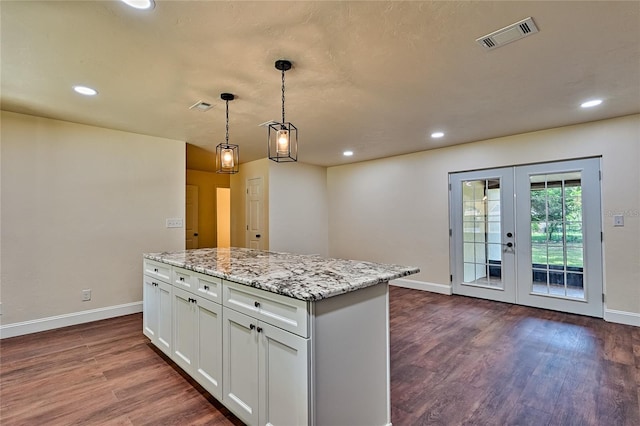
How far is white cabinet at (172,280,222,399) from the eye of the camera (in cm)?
203

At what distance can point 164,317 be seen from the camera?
2684 millimetres

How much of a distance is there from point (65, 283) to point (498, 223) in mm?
5760

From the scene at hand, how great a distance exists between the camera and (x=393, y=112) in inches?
135

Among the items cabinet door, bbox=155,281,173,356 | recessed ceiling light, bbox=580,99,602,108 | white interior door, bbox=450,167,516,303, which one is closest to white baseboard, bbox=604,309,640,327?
white interior door, bbox=450,167,516,303

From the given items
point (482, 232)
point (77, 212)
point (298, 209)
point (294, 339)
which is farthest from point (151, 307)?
point (482, 232)

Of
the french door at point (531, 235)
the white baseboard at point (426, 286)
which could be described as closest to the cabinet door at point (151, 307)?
the white baseboard at point (426, 286)

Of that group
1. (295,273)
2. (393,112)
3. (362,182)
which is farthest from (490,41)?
(362,182)

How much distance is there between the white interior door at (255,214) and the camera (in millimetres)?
5973

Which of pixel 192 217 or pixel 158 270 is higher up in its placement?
pixel 192 217

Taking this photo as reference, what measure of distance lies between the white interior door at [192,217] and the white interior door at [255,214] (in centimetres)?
191

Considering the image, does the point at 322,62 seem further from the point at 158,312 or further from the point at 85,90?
the point at 158,312

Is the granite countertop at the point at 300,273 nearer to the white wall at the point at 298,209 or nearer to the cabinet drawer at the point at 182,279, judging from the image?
the cabinet drawer at the point at 182,279

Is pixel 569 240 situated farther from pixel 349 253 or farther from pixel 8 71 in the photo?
pixel 8 71

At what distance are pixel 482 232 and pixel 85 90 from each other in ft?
17.0
